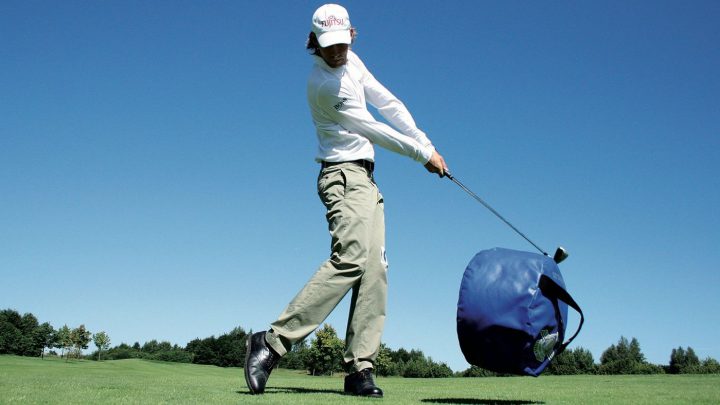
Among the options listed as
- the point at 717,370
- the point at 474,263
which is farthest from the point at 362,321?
the point at 717,370

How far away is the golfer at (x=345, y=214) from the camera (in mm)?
4555

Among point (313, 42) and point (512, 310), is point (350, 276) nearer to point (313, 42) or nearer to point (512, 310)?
point (512, 310)

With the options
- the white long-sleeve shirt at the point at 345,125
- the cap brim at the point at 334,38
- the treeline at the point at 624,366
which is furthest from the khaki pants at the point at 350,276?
the treeline at the point at 624,366

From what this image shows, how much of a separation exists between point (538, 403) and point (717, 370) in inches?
414

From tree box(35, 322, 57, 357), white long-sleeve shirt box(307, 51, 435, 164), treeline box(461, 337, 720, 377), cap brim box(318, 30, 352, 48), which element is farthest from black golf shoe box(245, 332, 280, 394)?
tree box(35, 322, 57, 357)

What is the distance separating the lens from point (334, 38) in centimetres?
483

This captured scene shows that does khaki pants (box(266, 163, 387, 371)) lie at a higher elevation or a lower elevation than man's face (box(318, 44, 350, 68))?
lower

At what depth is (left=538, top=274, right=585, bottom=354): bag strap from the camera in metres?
4.11

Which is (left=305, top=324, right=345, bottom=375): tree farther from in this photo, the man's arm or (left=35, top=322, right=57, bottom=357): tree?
the man's arm

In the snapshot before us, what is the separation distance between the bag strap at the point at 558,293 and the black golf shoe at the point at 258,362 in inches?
75.3

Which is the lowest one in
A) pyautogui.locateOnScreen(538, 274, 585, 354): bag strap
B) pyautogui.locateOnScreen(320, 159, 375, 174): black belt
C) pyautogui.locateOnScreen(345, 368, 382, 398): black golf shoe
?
pyautogui.locateOnScreen(345, 368, 382, 398): black golf shoe

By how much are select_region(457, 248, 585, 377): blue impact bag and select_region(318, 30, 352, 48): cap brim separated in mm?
1938

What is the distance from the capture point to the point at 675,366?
45.0 ft

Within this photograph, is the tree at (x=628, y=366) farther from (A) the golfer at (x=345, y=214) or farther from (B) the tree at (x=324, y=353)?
(B) the tree at (x=324, y=353)
